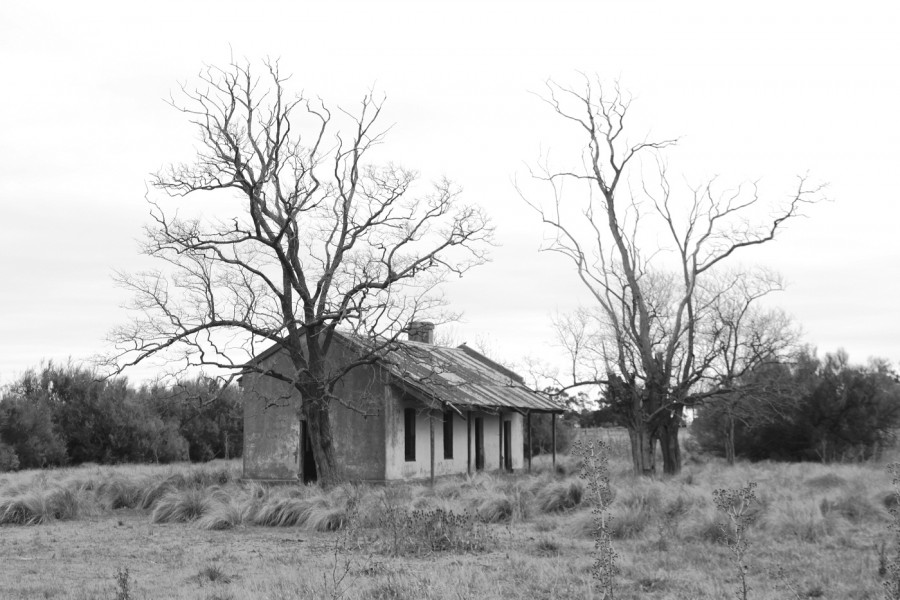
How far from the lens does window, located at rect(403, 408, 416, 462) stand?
90.1 ft

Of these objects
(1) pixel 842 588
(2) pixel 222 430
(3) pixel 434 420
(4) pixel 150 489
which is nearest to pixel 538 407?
(3) pixel 434 420

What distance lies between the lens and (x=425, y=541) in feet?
42.1

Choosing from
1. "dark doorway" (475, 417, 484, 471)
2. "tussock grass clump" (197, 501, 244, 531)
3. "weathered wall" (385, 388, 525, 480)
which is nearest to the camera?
"tussock grass clump" (197, 501, 244, 531)

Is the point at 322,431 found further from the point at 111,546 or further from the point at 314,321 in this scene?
the point at 111,546

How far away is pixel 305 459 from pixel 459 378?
5.87 m

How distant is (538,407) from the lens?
3288 cm

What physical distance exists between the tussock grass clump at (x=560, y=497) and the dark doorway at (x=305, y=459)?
11.6m

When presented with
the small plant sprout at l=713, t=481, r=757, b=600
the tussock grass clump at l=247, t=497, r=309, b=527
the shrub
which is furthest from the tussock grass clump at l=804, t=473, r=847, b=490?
the shrub

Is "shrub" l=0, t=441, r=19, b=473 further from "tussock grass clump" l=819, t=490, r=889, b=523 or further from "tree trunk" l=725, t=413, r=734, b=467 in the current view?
"tussock grass clump" l=819, t=490, r=889, b=523

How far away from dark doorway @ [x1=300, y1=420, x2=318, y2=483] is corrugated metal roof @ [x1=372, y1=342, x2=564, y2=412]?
3878mm

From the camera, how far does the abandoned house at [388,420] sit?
26.0 metres

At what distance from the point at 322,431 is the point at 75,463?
1918 centimetres

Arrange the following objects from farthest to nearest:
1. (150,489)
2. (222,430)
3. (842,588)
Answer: (222,430) < (150,489) < (842,588)

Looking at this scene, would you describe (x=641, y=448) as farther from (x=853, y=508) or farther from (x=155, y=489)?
(x=155, y=489)
